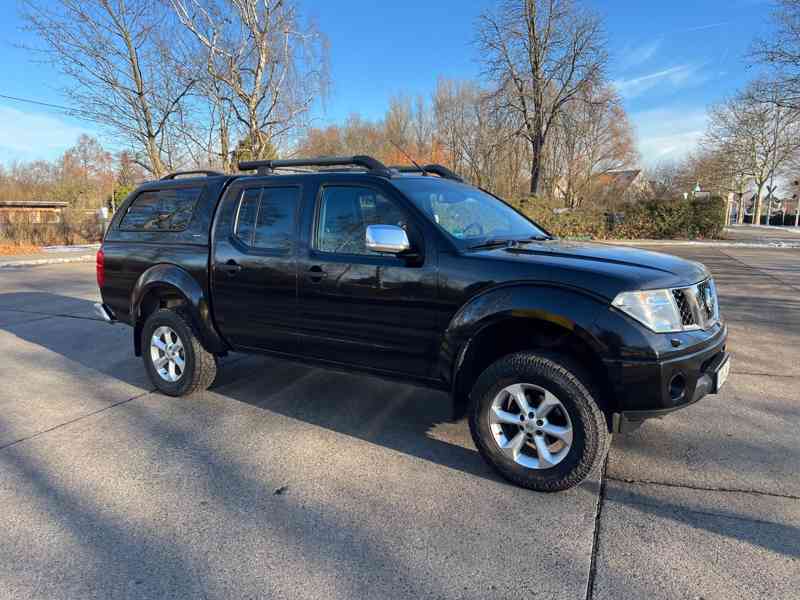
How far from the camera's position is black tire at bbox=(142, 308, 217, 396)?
14.9 ft

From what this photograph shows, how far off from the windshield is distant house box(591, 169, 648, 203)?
24511 mm

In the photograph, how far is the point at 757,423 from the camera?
13.0ft

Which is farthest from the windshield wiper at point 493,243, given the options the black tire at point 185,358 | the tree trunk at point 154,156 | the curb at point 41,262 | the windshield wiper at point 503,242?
the tree trunk at point 154,156

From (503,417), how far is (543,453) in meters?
0.30

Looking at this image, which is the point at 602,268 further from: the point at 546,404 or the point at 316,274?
the point at 316,274

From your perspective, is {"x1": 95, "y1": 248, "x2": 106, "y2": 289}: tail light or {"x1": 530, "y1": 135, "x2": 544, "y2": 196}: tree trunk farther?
{"x1": 530, "y1": 135, "x2": 544, "y2": 196}: tree trunk

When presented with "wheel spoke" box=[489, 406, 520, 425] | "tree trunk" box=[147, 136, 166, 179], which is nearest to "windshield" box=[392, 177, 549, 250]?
"wheel spoke" box=[489, 406, 520, 425]

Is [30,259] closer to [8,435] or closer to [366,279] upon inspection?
[8,435]

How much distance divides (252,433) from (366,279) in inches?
57.8

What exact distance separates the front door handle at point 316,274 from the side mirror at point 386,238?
0.64 meters

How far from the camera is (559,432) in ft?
9.96

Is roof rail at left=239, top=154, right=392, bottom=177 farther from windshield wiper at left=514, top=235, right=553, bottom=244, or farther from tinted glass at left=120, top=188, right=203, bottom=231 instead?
windshield wiper at left=514, top=235, right=553, bottom=244

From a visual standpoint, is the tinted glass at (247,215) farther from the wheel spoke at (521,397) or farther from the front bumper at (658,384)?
the front bumper at (658,384)

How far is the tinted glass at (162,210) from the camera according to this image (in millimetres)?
4679
